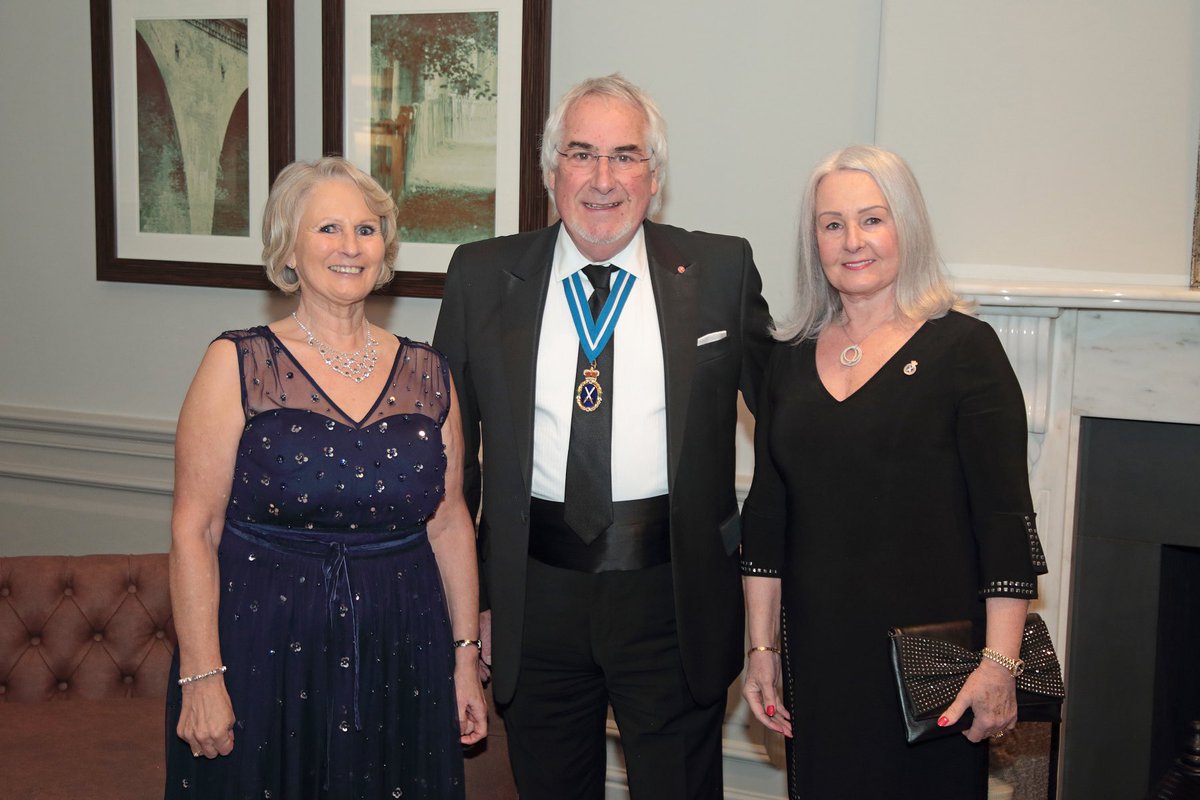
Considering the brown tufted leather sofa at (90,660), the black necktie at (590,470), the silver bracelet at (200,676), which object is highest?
the black necktie at (590,470)

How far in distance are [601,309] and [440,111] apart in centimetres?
147

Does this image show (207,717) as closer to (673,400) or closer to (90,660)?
(673,400)

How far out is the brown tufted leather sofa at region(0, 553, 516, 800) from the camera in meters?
2.82

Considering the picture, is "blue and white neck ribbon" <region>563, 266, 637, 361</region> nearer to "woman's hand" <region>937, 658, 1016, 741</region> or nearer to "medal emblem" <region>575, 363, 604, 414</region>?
"medal emblem" <region>575, 363, 604, 414</region>

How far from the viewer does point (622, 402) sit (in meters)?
2.22

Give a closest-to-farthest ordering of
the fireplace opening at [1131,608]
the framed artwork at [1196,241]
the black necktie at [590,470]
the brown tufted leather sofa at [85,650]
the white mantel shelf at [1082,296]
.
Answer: the black necktie at [590,470] → the white mantel shelf at [1082,296] → the framed artwork at [1196,241] → the fireplace opening at [1131,608] → the brown tufted leather sofa at [85,650]

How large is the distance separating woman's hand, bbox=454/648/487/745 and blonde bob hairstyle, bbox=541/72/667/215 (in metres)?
0.97

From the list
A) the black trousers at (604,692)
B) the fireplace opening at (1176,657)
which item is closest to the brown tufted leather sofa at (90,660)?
the black trousers at (604,692)

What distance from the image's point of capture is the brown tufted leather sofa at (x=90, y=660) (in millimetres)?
2818

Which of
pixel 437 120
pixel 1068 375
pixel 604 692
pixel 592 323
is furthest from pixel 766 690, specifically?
pixel 437 120

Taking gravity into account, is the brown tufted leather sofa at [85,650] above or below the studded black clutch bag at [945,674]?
below

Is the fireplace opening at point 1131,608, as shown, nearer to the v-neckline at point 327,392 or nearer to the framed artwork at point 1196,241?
the framed artwork at point 1196,241

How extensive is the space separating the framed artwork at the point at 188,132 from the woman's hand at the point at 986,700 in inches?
106

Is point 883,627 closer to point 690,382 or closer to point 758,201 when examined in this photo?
point 690,382
